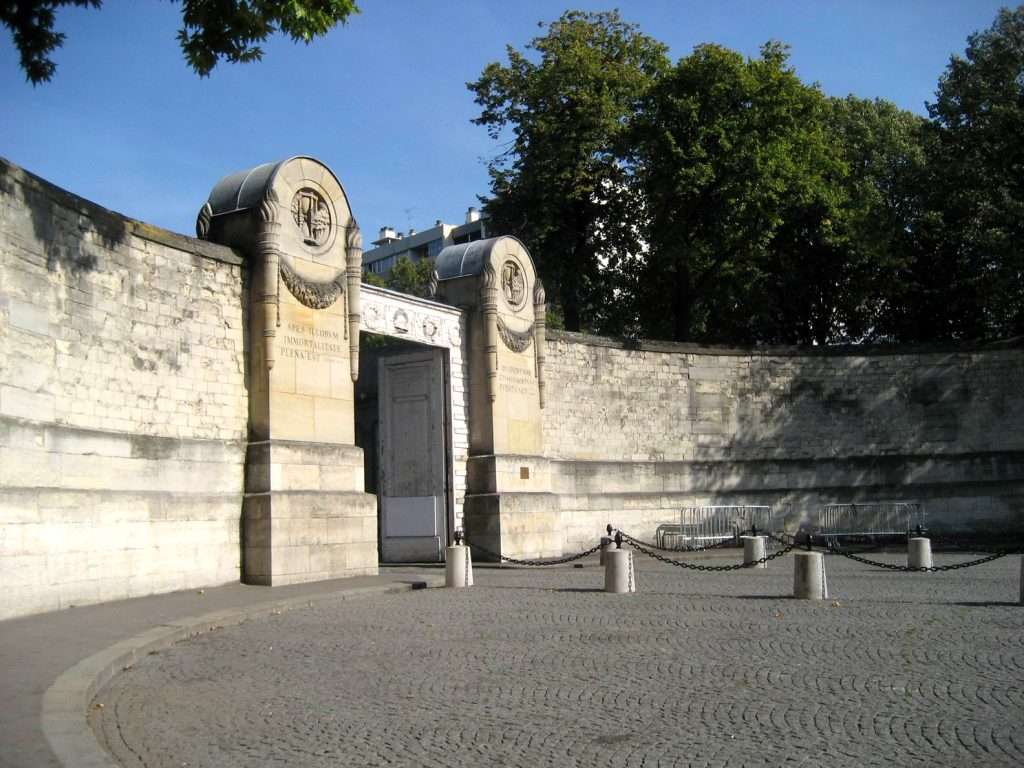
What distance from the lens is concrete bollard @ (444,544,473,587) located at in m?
15.7

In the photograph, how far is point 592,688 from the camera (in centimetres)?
771

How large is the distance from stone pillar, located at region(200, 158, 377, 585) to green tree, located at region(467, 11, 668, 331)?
13.8m

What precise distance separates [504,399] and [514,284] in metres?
2.48

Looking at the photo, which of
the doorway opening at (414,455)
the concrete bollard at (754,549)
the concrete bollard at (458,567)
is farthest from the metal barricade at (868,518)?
the concrete bollard at (458,567)

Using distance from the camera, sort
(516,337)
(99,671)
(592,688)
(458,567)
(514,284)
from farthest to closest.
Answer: (514,284) → (516,337) → (458,567) → (99,671) → (592,688)

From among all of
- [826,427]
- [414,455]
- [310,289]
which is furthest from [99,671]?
[826,427]

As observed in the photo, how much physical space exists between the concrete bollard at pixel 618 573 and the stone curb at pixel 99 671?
3118mm

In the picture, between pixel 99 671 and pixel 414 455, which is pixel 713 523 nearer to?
pixel 414 455

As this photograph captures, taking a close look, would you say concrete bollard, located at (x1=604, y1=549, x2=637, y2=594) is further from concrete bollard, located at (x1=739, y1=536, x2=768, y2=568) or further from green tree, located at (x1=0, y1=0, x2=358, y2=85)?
green tree, located at (x1=0, y1=0, x2=358, y2=85)

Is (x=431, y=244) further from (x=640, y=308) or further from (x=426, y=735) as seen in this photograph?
(x=426, y=735)

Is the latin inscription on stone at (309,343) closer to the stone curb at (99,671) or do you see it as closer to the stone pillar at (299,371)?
the stone pillar at (299,371)

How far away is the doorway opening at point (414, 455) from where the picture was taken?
20703 mm

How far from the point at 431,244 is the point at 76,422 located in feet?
243

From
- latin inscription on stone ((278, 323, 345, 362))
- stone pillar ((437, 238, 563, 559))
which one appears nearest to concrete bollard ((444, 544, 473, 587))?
Result: latin inscription on stone ((278, 323, 345, 362))
